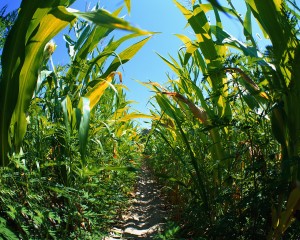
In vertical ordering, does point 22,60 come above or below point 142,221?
above

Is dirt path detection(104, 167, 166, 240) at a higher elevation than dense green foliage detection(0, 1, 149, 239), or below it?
below

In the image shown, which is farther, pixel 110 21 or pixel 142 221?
pixel 142 221

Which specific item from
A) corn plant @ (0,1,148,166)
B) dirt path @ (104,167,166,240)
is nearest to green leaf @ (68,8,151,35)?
corn plant @ (0,1,148,166)

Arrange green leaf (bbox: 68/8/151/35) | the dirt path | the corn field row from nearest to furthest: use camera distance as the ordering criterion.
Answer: green leaf (bbox: 68/8/151/35) → the corn field row → the dirt path

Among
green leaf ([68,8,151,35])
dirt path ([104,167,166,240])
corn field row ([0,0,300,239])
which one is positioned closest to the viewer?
green leaf ([68,8,151,35])

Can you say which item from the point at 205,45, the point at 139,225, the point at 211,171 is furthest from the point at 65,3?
the point at 139,225

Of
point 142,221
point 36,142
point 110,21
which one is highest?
point 110,21

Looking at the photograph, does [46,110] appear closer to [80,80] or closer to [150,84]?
[80,80]

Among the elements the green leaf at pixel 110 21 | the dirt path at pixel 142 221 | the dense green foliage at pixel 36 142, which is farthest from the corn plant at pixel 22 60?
the dirt path at pixel 142 221

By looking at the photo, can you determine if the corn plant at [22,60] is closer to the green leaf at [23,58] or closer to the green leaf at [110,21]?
the green leaf at [23,58]

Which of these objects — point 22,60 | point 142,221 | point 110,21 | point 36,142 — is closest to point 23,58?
point 22,60

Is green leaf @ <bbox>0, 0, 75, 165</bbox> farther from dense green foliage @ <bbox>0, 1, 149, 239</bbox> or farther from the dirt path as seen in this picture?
the dirt path

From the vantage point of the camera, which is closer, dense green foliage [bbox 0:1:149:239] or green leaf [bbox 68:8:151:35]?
green leaf [bbox 68:8:151:35]

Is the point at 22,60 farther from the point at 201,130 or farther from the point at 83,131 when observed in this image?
the point at 201,130
